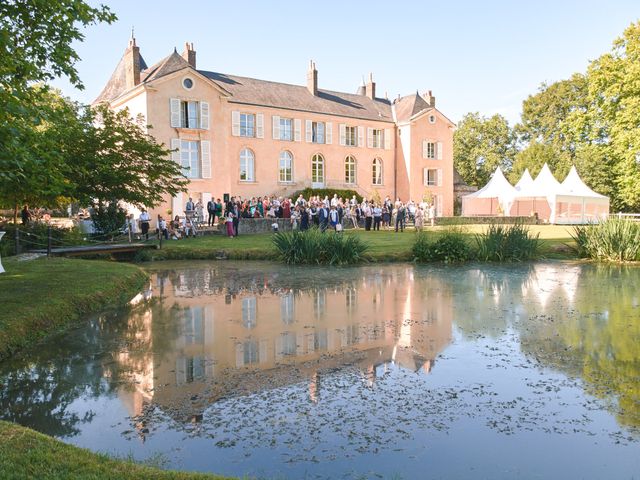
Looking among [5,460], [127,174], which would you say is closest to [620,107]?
[127,174]

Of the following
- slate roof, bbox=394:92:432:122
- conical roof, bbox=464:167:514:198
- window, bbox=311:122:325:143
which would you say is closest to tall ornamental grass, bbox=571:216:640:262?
conical roof, bbox=464:167:514:198

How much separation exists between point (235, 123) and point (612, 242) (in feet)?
72.9

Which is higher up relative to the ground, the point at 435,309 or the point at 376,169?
the point at 376,169

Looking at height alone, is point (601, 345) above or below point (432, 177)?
below

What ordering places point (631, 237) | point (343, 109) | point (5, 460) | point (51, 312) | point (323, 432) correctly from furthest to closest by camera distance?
point (343, 109) < point (631, 237) < point (51, 312) < point (323, 432) < point (5, 460)

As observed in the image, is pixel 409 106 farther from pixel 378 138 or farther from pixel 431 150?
pixel 431 150

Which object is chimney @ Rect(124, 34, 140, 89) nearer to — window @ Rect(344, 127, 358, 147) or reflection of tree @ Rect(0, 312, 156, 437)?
window @ Rect(344, 127, 358, 147)

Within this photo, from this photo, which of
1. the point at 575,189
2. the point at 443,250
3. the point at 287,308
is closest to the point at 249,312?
the point at 287,308

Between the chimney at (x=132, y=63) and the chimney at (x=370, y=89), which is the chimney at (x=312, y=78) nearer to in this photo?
the chimney at (x=370, y=89)

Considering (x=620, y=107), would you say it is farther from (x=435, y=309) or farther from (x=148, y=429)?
(x=148, y=429)

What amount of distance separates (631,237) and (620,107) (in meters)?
16.0

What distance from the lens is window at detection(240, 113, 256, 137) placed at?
32219mm

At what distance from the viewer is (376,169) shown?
39062 millimetres

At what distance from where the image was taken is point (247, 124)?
3244cm
